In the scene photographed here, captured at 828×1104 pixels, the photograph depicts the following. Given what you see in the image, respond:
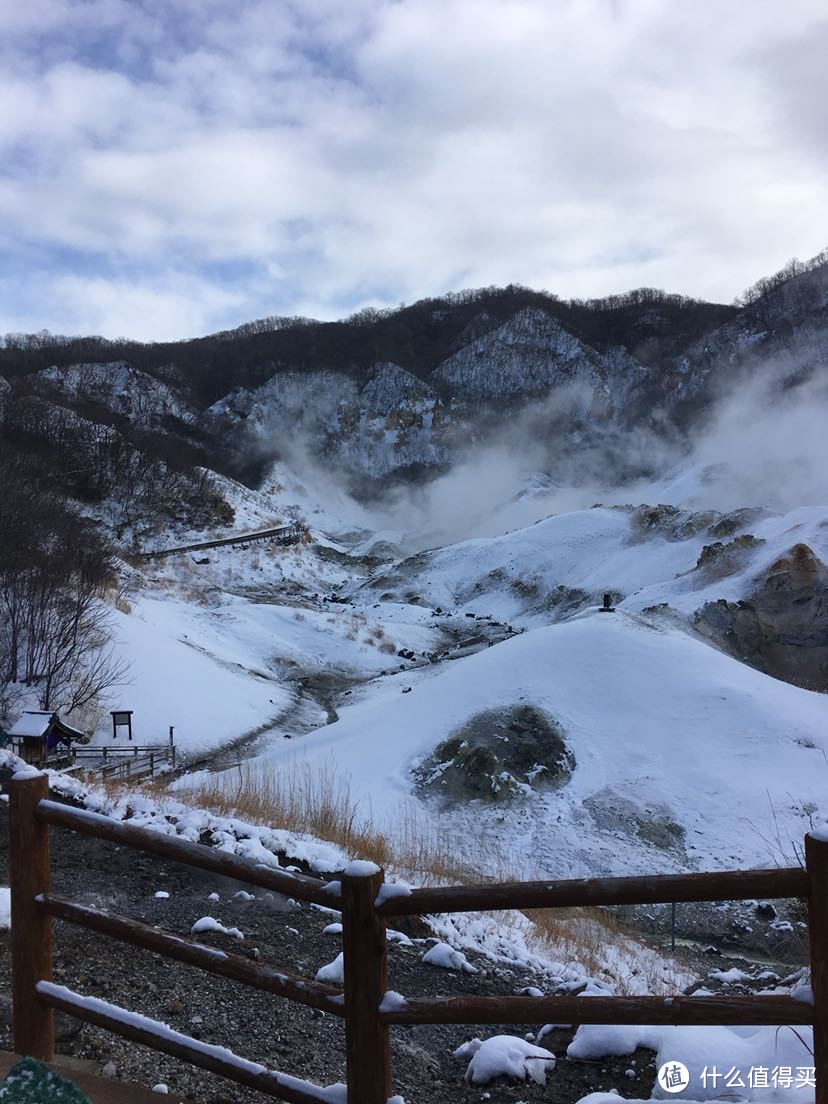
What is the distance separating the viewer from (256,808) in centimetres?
1145

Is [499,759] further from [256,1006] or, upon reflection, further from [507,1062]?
[507,1062]

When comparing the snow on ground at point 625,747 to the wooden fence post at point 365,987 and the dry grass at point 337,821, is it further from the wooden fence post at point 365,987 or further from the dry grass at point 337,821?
the wooden fence post at point 365,987

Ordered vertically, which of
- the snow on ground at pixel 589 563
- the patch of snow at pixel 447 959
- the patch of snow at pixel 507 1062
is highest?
the snow on ground at pixel 589 563

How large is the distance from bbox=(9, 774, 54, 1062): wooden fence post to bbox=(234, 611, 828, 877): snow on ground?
10.8 meters

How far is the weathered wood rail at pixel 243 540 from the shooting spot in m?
46.1

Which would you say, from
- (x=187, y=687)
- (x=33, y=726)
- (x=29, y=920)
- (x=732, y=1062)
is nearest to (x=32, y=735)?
(x=33, y=726)

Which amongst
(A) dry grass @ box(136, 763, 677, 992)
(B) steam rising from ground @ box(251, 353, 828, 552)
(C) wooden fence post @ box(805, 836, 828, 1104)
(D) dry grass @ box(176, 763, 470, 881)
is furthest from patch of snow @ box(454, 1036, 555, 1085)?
(B) steam rising from ground @ box(251, 353, 828, 552)

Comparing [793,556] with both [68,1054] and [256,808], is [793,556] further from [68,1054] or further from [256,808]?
[68,1054]

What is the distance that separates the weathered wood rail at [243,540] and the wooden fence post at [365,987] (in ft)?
144

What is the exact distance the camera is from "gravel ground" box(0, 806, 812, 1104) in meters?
4.32

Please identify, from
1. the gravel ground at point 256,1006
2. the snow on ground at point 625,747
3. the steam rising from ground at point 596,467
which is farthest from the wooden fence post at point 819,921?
the steam rising from ground at point 596,467

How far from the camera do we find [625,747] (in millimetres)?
16594

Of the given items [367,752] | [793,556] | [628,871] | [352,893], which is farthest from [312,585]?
[352,893]

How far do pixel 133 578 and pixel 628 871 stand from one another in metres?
31.3
